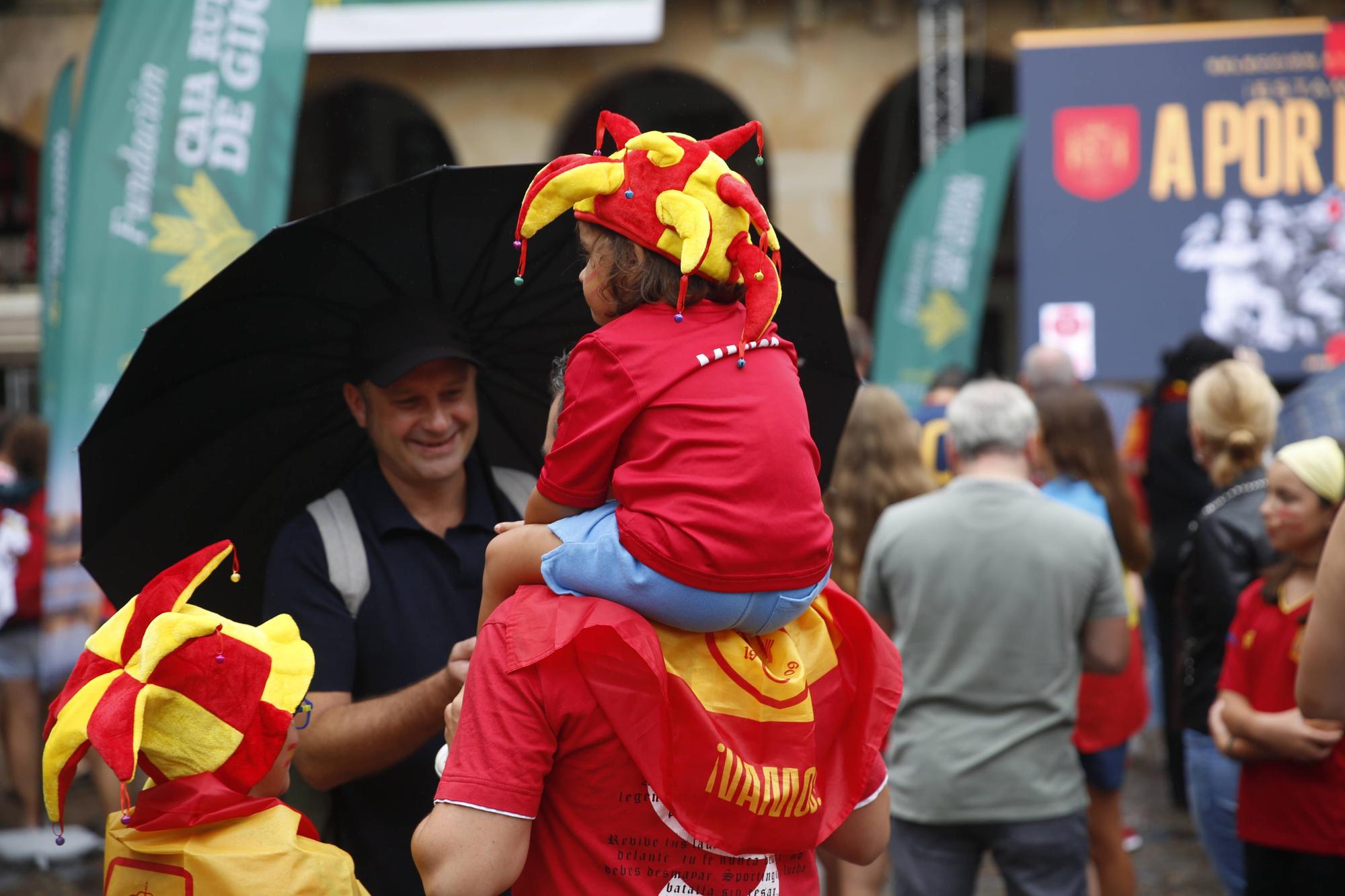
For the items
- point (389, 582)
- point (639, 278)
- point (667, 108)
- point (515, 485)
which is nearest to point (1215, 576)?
point (515, 485)

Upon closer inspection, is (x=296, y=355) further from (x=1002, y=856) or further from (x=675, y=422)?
(x=1002, y=856)

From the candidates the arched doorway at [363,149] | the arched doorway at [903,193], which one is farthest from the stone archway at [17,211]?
the arched doorway at [903,193]

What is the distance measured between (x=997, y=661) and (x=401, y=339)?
82.0 inches

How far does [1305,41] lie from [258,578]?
374 inches

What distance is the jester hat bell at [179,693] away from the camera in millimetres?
1848

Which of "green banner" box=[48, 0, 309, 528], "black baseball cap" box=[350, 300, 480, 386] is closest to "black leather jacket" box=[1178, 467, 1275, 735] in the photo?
"black baseball cap" box=[350, 300, 480, 386]

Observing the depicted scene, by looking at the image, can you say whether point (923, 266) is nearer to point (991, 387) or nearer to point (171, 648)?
point (991, 387)

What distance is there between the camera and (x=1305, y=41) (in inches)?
387

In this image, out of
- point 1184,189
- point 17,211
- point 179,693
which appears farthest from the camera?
point 17,211

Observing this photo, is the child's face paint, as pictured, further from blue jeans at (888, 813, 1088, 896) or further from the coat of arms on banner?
the coat of arms on banner

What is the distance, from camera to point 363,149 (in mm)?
19469

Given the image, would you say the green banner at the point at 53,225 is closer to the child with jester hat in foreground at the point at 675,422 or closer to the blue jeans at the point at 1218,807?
the child with jester hat in foreground at the point at 675,422

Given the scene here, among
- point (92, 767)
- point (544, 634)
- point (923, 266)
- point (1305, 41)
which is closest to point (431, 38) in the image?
point (923, 266)

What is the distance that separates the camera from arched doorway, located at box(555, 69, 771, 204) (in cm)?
1797
